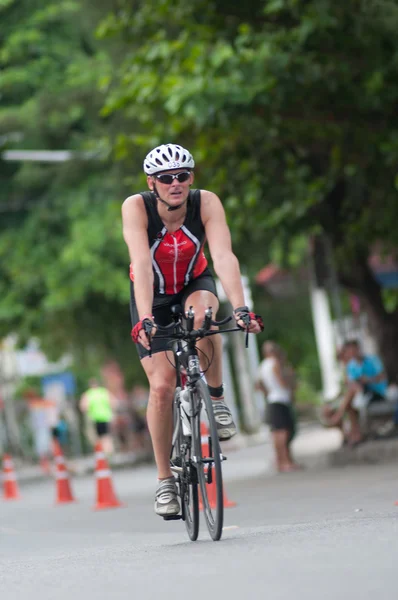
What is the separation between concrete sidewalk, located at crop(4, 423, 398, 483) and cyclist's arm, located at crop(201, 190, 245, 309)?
10077mm

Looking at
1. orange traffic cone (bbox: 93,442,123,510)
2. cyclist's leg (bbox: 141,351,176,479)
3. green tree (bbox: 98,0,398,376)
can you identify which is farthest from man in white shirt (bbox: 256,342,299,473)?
cyclist's leg (bbox: 141,351,176,479)

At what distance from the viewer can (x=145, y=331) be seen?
7.68 metres

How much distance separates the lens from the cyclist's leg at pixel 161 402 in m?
8.43

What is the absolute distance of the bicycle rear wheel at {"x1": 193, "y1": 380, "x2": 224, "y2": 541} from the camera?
763 centimetres

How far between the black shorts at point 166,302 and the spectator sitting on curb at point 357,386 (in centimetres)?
1116

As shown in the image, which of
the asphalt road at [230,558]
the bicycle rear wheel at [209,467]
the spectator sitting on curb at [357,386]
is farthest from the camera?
the spectator sitting on curb at [357,386]

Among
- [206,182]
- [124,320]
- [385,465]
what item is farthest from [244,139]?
[124,320]

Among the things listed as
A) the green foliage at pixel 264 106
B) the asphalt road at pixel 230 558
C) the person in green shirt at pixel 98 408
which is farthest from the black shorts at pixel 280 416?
the person in green shirt at pixel 98 408

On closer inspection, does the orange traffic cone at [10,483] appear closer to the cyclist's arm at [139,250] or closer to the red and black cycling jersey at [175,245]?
the red and black cycling jersey at [175,245]

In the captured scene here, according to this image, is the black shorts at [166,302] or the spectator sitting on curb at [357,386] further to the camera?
the spectator sitting on curb at [357,386]

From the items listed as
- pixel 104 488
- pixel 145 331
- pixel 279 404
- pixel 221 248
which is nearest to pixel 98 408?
pixel 279 404

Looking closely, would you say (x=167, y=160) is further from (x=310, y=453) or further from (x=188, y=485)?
(x=310, y=453)

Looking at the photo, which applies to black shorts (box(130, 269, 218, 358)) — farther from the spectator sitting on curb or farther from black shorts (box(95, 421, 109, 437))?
black shorts (box(95, 421, 109, 437))

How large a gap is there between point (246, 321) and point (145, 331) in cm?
51
